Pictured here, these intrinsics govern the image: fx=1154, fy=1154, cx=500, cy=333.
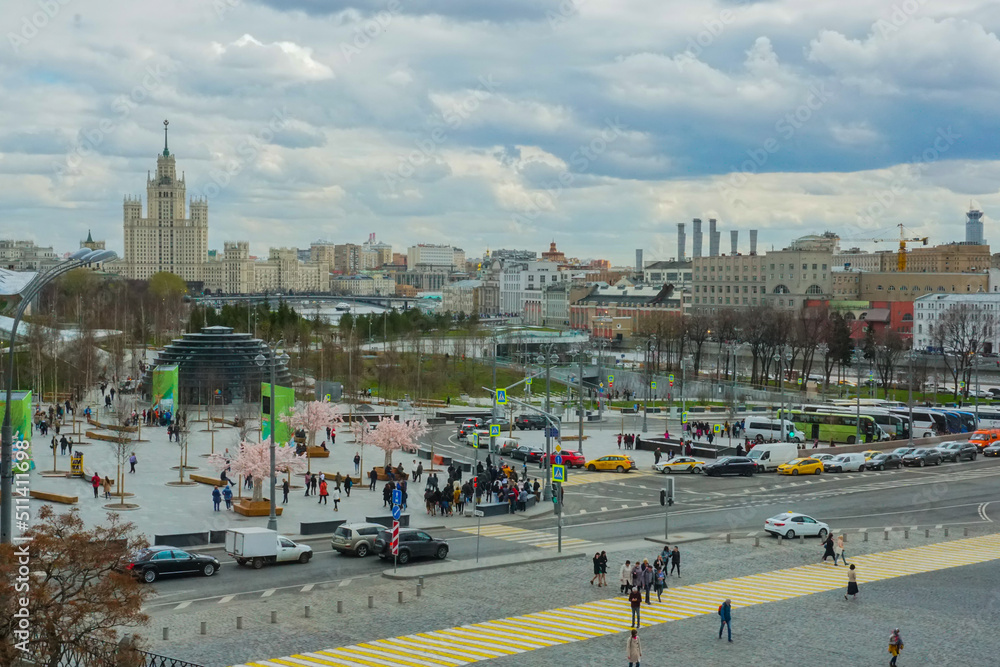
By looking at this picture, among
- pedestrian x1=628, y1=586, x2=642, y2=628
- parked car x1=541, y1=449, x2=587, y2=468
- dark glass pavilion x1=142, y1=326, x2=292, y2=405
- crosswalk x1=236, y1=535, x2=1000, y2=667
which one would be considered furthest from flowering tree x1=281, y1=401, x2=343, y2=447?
pedestrian x1=628, y1=586, x2=642, y2=628

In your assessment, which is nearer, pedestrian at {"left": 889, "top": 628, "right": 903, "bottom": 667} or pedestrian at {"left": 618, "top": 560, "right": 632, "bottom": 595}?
pedestrian at {"left": 889, "top": 628, "right": 903, "bottom": 667}

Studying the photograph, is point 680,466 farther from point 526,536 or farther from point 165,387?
point 165,387

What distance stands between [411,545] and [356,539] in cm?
171

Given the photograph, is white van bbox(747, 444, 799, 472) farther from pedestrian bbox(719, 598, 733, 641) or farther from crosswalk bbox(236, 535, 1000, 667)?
pedestrian bbox(719, 598, 733, 641)

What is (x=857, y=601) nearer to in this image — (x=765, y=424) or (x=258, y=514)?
(x=258, y=514)

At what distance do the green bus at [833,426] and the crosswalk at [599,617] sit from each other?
28415mm

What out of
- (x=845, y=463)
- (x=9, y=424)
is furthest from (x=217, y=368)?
(x=9, y=424)

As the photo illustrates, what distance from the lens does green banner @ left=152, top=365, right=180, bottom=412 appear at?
59594 millimetres

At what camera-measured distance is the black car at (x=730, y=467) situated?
5053 cm

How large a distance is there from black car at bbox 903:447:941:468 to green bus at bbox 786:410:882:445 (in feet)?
22.0

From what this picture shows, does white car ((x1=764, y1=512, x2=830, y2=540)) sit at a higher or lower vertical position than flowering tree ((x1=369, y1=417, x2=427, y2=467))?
lower

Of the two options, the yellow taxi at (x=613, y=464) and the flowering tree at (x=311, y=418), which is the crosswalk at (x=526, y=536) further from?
the flowering tree at (x=311, y=418)

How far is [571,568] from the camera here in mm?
30438

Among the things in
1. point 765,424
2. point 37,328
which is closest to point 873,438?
point 765,424
